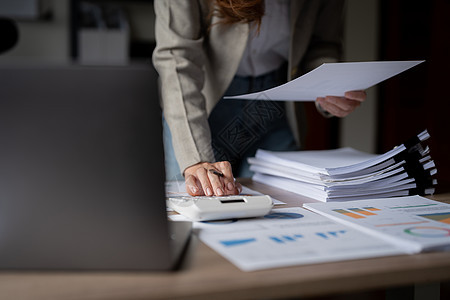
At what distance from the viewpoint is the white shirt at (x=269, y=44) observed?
3.96 feet

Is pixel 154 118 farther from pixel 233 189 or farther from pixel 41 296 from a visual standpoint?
pixel 233 189

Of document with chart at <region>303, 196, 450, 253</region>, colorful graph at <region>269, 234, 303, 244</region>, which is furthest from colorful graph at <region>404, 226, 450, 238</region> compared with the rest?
colorful graph at <region>269, 234, 303, 244</region>

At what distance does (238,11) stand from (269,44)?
26 cm

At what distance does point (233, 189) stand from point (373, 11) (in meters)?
2.59

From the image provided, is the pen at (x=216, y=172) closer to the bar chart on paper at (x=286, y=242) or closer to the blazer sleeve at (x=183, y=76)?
the blazer sleeve at (x=183, y=76)

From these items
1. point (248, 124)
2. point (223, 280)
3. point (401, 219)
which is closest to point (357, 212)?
point (401, 219)

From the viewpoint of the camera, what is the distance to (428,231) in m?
0.55

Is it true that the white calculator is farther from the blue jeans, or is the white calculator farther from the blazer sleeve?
the blue jeans

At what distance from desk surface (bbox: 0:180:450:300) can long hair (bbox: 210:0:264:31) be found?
2.17 ft

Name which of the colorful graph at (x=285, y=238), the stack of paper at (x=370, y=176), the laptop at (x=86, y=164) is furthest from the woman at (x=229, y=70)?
the laptop at (x=86, y=164)

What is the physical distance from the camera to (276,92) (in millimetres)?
834

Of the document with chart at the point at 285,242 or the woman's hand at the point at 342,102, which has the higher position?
the woman's hand at the point at 342,102

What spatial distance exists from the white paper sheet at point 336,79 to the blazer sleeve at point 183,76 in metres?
0.14

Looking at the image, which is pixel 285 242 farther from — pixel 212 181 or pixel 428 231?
pixel 212 181
